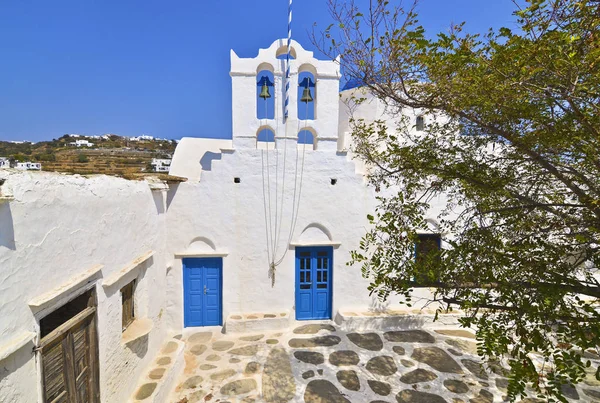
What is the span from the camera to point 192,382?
571cm

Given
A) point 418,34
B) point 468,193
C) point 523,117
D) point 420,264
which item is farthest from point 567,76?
point 420,264

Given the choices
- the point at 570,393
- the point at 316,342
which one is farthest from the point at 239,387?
the point at 570,393

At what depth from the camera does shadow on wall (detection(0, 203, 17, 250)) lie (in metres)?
2.67

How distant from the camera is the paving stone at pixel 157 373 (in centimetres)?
545

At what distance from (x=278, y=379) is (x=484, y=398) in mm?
3567

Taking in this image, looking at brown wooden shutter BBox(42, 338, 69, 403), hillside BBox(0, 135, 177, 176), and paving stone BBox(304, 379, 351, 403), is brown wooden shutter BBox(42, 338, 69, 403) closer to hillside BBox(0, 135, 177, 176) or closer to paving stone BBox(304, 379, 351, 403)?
hillside BBox(0, 135, 177, 176)

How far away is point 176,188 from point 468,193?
246 inches

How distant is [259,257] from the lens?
786 cm

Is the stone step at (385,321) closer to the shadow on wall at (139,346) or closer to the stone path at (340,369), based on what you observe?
the stone path at (340,369)

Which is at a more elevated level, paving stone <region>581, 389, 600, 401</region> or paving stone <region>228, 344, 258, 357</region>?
paving stone <region>228, 344, 258, 357</region>

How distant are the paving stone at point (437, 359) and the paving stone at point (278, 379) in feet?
8.83

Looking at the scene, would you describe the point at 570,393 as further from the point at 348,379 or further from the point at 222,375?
the point at 222,375

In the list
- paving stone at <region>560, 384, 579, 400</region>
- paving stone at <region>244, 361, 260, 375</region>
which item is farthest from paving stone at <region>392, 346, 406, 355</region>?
paving stone at <region>244, 361, 260, 375</region>

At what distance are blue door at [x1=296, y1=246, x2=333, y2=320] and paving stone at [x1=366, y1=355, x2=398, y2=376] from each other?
6.39ft
